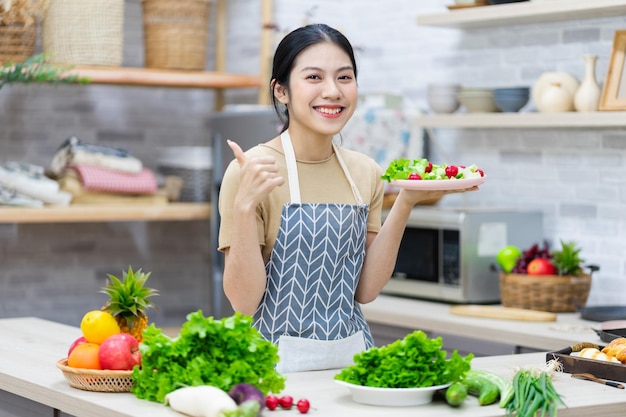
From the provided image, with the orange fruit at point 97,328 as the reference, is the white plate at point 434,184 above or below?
above

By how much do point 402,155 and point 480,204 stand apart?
41 cm

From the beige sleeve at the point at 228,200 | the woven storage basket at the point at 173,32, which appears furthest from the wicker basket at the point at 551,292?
the woven storage basket at the point at 173,32

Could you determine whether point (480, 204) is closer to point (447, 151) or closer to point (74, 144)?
point (447, 151)

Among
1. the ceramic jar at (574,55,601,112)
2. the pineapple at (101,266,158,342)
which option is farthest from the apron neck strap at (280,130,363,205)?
the ceramic jar at (574,55,601,112)

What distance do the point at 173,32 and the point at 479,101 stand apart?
151cm

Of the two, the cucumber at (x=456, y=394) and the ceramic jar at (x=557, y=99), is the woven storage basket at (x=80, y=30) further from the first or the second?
the cucumber at (x=456, y=394)

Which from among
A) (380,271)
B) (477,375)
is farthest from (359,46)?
(477,375)

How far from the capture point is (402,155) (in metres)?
4.92

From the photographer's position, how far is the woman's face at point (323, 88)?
264 cm

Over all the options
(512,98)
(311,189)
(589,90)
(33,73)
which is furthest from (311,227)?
(33,73)

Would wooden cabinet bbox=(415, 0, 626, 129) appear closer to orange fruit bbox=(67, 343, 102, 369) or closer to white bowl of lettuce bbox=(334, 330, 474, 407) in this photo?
white bowl of lettuce bbox=(334, 330, 474, 407)

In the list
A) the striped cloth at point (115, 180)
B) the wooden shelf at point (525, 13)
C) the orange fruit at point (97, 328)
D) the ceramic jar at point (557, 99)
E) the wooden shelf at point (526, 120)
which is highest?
the wooden shelf at point (525, 13)

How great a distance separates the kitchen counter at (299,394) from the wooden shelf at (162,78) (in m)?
2.14

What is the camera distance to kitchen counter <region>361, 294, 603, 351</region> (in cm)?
362
